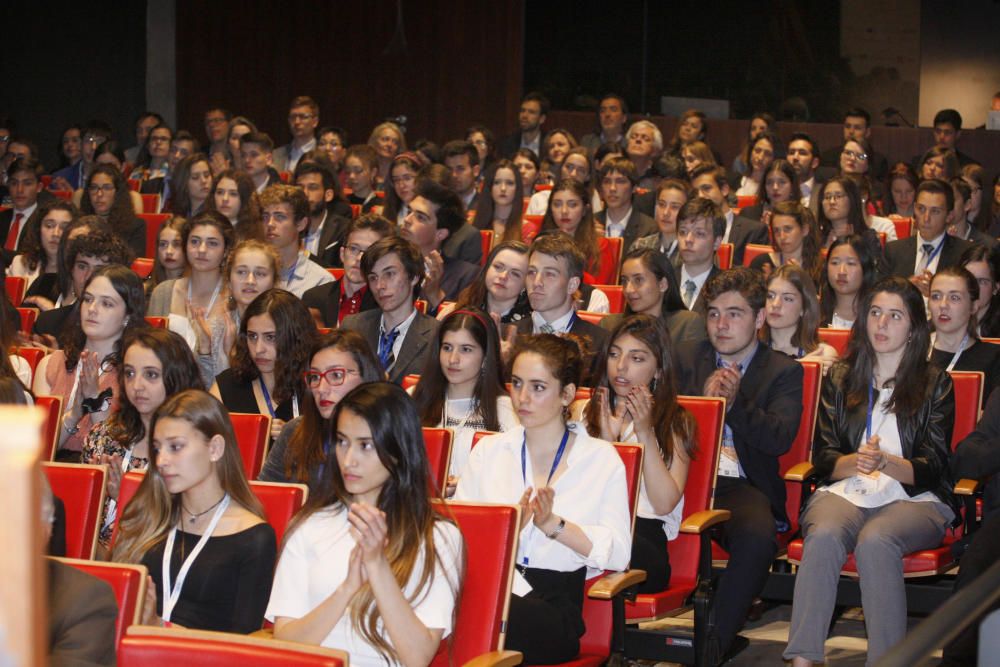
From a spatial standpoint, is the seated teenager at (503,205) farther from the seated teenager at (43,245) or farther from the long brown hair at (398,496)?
the long brown hair at (398,496)

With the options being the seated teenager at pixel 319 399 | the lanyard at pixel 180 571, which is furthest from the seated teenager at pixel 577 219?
the lanyard at pixel 180 571

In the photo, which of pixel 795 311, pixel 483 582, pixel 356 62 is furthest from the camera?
pixel 356 62

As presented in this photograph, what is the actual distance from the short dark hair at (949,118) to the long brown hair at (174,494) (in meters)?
7.76

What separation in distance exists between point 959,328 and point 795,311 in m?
0.55

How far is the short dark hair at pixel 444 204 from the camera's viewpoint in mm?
6203

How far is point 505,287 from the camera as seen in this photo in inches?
194

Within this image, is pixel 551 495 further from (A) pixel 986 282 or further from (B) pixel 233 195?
(B) pixel 233 195

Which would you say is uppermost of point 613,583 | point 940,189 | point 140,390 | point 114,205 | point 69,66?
point 69,66

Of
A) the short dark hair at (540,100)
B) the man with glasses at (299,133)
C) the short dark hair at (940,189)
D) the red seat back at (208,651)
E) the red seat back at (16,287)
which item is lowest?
the red seat back at (208,651)

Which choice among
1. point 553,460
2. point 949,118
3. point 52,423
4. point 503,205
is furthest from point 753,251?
point 949,118

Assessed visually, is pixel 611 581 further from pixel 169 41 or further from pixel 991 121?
pixel 169 41

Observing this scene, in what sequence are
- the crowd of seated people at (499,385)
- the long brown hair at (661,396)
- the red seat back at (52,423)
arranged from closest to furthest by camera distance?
the crowd of seated people at (499,385) → the long brown hair at (661,396) → the red seat back at (52,423)

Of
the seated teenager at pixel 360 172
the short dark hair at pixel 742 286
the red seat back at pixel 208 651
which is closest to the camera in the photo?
the red seat back at pixel 208 651

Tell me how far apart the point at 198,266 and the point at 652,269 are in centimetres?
185
